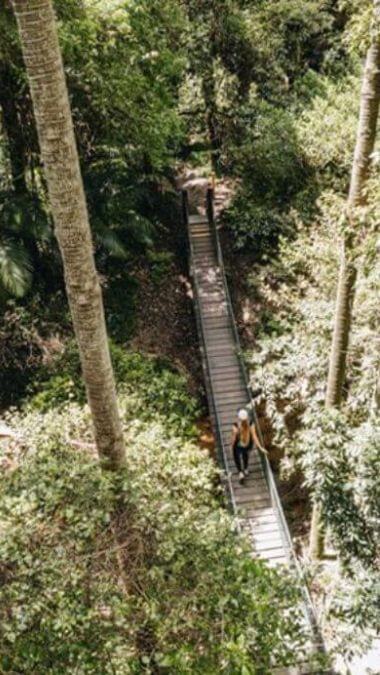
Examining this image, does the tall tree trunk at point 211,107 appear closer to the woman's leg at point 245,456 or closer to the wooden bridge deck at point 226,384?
the wooden bridge deck at point 226,384

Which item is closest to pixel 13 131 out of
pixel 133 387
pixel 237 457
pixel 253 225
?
pixel 133 387

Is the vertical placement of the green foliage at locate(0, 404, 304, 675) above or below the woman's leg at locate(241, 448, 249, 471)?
above

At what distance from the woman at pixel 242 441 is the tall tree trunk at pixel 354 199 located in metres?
2.22

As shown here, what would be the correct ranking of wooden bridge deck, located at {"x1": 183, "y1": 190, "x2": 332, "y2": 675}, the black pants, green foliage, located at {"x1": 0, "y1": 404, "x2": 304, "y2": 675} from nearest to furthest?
green foliage, located at {"x1": 0, "y1": 404, "x2": 304, "y2": 675} < wooden bridge deck, located at {"x1": 183, "y1": 190, "x2": 332, "y2": 675} < the black pants

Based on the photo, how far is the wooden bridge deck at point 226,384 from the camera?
1062 centimetres

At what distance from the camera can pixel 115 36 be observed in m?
12.1

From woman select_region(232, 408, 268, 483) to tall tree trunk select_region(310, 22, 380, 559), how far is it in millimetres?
2224

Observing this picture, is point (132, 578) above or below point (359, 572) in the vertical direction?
above

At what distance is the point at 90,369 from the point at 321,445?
309 cm

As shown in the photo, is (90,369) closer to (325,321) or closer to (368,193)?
(368,193)

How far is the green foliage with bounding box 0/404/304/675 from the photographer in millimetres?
4680

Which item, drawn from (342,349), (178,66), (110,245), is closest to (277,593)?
(342,349)

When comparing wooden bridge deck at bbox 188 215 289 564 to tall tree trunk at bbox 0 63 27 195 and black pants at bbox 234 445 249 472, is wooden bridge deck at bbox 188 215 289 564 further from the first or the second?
tall tree trunk at bbox 0 63 27 195

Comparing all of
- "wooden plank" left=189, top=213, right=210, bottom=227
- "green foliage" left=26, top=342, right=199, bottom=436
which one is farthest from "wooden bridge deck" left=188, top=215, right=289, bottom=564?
"green foliage" left=26, top=342, right=199, bottom=436
